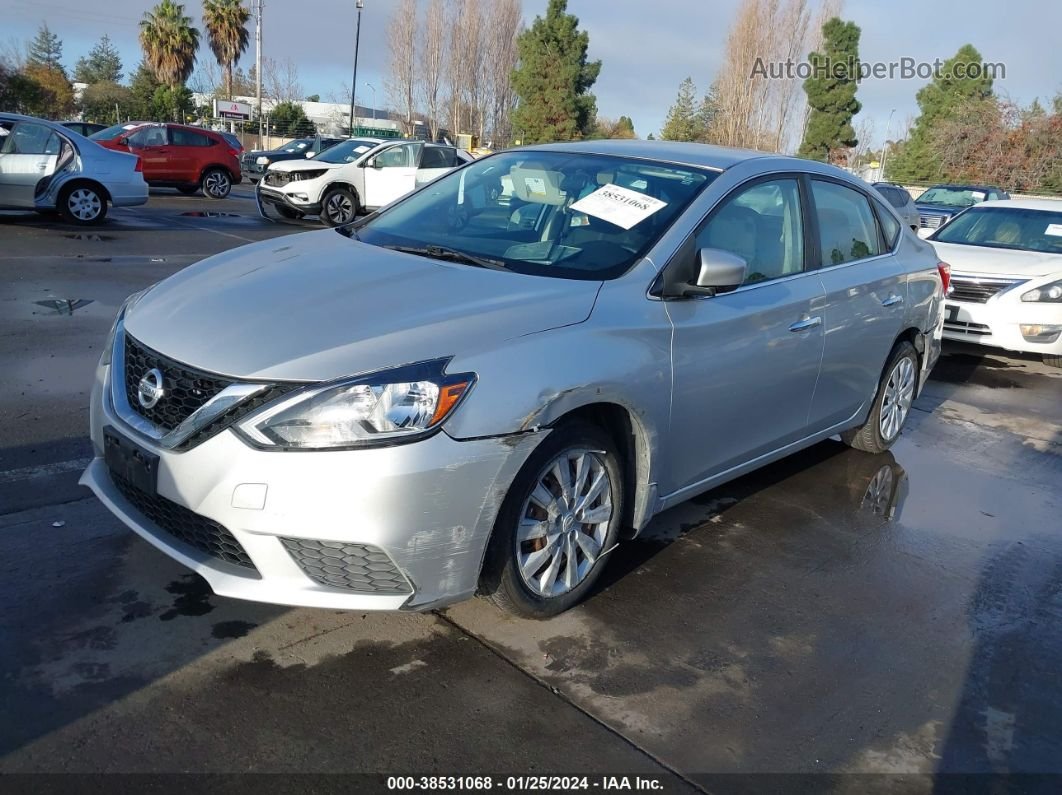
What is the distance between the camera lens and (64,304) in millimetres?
8305

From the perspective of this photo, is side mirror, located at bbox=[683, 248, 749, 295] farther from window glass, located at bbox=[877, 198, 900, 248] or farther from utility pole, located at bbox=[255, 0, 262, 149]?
utility pole, located at bbox=[255, 0, 262, 149]

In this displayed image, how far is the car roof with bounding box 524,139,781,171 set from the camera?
14.3ft

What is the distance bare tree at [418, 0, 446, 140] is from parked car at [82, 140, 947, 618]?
5279cm

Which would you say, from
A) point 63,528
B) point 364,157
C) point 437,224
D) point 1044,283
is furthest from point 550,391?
point 364,157

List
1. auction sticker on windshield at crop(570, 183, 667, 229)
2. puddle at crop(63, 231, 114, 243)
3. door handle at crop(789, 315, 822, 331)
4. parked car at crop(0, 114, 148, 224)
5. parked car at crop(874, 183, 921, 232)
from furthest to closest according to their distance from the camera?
parked car at crop(874, 183, 921, 232)
parked car at crop(0, 114, 148, 224)
puddle at crop(63, 231, 114, 243)
door handle at crop(789, 315, 822, 331)
auction sticker on windshield at crop(570, 183, 667, 229)

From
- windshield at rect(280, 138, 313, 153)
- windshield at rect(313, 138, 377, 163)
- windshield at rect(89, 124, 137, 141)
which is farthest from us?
windshield at rect(280, 138, 313, 153)

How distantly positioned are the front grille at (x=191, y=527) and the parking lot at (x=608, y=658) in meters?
0.38

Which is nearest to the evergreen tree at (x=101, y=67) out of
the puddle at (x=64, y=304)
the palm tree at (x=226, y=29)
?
the palm tree at (x=226, y=29)

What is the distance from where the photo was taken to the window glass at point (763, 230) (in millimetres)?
4105

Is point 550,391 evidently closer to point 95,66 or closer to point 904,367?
point 904,367

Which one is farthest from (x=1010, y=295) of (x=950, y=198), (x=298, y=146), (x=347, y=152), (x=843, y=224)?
(x=298, y=146)

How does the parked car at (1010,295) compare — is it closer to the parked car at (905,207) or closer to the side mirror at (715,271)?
the side mirror at (715,271)

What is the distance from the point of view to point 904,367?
582 centimetres

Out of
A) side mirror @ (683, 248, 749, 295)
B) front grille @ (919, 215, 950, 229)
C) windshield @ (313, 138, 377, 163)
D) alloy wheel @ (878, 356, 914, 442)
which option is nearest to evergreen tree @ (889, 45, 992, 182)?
front grille @ (919, 215, 950, 229)
